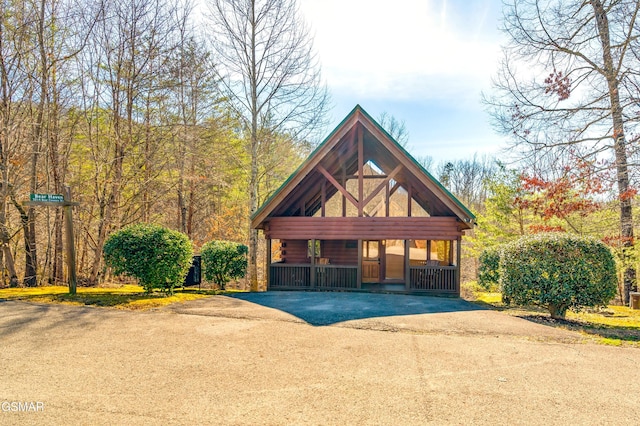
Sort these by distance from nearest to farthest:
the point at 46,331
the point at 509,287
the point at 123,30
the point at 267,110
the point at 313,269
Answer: the point at 46,331 → the point at 509,287 → the point at 313,269 → the point at 123,30 → the point at 267,110

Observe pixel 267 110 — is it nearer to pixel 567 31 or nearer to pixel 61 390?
pixel 567 31

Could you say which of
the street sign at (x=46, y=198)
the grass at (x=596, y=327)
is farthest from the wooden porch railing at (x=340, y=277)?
the street sign at (x=46, y=198)

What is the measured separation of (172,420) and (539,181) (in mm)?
13989

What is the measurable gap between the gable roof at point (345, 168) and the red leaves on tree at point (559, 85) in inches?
211

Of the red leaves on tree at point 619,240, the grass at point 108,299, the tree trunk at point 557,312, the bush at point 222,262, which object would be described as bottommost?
the tree trunk at point 557,312

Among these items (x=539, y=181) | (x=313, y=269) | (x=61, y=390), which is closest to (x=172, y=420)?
(x=61, y=390)

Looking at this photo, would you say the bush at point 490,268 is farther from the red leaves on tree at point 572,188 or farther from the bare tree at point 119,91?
the bare tree at point 119,91

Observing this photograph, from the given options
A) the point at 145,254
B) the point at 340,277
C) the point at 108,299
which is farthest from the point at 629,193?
the point at 108,299

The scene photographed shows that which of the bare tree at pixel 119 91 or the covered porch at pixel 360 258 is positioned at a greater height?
the bare tree at pixel 119 91

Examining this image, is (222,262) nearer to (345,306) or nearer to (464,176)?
(345,306)

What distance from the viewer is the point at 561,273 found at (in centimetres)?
787

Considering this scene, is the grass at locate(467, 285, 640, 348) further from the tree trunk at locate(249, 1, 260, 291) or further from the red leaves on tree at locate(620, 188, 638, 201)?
the tree trunk at locate(249, 1, 260, 291)

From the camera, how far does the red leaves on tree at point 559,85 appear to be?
40.8 ft

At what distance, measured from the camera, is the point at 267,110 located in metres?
17.3
